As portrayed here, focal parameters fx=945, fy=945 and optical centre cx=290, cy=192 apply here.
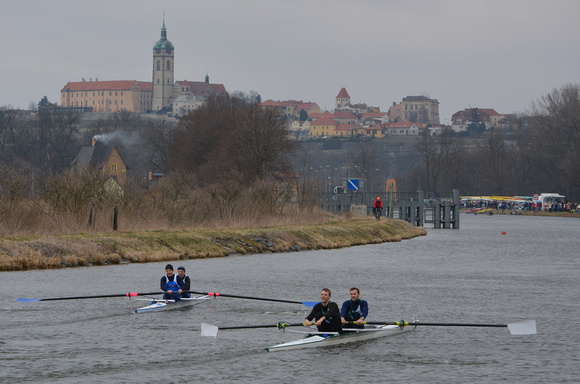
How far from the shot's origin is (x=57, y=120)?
142000mm

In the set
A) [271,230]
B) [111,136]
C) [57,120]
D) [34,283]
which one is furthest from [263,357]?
[57,120]

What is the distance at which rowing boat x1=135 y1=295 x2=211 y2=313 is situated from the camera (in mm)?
26984

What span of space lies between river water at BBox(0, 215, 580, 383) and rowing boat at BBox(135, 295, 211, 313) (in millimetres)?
225

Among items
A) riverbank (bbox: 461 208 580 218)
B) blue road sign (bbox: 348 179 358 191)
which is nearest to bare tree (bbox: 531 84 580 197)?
riverbank (bbox: 461 208 580 218)

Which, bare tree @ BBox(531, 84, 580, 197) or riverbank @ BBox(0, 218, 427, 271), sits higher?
bare tree @ BBox(531, 84, 580, 197)

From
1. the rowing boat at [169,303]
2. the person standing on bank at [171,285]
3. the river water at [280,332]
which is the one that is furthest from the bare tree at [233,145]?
the person standing on bank at [171,285]

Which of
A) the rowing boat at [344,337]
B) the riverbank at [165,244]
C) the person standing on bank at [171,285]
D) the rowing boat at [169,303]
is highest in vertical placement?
the riverbank at [165,244]

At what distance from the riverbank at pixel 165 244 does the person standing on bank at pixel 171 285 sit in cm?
1047

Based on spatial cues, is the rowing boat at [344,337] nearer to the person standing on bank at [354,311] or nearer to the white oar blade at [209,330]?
the person standing on bank at [354,311]

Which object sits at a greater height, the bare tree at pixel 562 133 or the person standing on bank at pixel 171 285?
the bare tree at pixel 562 133

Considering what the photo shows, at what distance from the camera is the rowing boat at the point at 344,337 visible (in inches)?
843

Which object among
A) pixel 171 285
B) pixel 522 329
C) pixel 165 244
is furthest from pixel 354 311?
pixel 165 244

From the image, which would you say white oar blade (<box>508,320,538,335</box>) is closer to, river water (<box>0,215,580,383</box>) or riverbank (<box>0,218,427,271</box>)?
river water (<box>0,215,580,383</box>)

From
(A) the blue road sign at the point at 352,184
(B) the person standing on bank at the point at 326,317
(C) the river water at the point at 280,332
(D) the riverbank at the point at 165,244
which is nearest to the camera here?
(C) the river water at the point at 280,332
